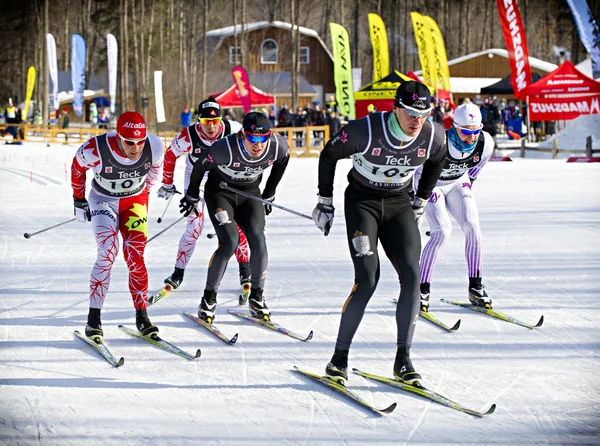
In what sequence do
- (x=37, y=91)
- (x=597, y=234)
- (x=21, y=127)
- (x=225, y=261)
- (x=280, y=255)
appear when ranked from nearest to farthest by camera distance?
(x=225, y=261)
(x=280, y=255)
(x=597, y=234)
(x=21, y=127)
(x=37, y=91)

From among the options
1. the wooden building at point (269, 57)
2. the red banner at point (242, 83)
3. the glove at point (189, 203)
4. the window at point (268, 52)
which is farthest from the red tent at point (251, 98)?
the glove at point (189, 203)

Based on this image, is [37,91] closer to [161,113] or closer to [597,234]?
[161,113]

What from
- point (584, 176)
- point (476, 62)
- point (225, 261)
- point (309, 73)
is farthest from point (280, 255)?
point (309, 73)

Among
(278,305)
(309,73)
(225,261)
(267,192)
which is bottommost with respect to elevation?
(278,305)

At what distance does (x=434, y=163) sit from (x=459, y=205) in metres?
1.68

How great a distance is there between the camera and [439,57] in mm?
25844

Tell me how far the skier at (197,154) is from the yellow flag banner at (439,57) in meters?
19.7

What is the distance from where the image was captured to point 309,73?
175ft

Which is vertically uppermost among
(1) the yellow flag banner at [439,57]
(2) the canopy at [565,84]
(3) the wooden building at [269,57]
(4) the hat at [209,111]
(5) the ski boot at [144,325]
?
(3) the wooden building at [269,57]

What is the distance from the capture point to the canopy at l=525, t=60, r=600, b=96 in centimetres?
2234

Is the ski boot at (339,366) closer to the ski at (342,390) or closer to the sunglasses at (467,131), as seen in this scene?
the ski at (342,390)

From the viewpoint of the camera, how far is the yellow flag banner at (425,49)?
84.6ft

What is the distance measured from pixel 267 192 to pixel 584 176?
11.8 metres

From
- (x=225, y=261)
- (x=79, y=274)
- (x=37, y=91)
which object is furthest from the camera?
(x=37, y=91)
